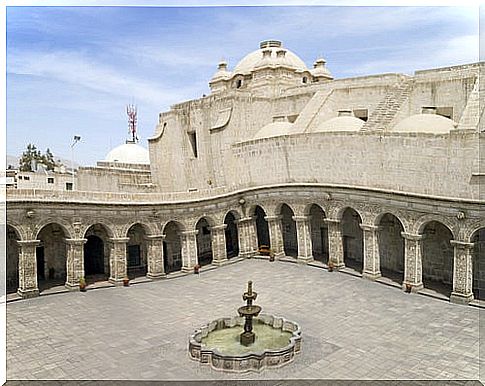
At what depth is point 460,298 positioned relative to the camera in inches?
666

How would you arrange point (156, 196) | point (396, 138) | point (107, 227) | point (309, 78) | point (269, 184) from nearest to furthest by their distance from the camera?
point (396, 138)
point (107, 227)
point (156, 196)
point (269, 184)
point (309, 78)

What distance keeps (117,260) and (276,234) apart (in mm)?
8762

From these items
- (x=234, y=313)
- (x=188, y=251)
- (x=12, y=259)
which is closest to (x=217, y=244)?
(x=188, y=251)

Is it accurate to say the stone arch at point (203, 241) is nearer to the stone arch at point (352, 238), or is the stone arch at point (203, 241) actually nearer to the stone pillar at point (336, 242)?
the stone pillar at point (336, 242)

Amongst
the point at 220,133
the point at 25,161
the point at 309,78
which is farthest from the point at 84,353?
the point at 25,161

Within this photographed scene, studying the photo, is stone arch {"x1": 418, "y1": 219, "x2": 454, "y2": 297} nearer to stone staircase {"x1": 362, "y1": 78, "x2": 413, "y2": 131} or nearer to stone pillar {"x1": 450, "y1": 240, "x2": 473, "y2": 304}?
stone pillar {"x1": 450, "y1": 240, "x2": 473, "y2": 304}

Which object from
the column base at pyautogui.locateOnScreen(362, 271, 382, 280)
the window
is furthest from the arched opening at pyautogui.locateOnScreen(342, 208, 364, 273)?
the window

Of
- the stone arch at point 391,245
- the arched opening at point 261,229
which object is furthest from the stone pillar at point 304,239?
the arched opening at point 261,229

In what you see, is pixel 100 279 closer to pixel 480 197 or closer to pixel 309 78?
pixel 480 197

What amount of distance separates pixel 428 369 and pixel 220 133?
63.1 feet

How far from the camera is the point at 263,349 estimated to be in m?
12.8

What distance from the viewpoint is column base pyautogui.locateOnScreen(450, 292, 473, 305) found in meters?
16.8

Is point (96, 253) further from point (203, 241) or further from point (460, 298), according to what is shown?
point (460, 298)

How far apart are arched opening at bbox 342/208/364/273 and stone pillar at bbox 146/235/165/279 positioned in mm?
9402
